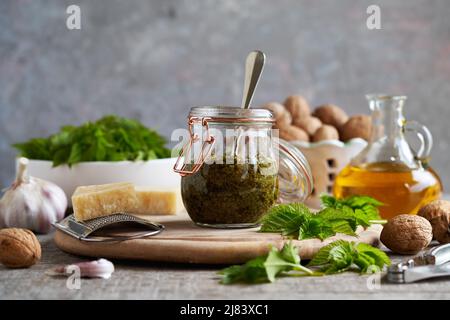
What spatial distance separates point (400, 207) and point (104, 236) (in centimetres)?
87

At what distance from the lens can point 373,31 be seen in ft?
13.6

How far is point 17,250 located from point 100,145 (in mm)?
795

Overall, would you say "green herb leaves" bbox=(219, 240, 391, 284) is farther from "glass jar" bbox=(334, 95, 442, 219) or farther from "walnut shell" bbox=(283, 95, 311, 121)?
"walnut shell" bbox=(283, 95, 311, 121)

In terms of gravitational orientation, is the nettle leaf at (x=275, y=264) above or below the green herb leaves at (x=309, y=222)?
below

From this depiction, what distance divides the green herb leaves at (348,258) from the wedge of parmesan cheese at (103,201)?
54 cm

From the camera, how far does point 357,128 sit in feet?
7.62

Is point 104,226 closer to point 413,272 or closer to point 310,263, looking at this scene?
point 310,263

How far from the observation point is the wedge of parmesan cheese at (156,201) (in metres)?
1.76

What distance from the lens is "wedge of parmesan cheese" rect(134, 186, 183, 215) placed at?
176 cm

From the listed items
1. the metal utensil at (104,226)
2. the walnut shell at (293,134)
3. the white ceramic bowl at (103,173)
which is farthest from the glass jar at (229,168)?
the walnut shell at (293,134)

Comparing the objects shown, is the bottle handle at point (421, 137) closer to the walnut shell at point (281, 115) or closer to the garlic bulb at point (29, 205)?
the walnut shell at point (281, 115)

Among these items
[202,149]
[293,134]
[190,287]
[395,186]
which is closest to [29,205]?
[202,149]

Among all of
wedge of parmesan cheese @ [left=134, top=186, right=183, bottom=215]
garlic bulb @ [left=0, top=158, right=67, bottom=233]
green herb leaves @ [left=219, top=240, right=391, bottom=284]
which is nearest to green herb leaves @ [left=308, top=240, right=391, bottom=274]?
green herb leaves @ [left=219, top=240, right=391, bottom=284]

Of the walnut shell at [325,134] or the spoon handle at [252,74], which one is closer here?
the spoon handle at [252,74]
